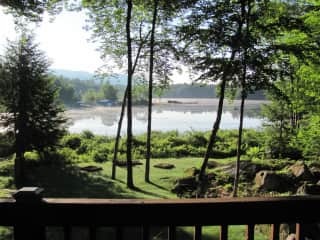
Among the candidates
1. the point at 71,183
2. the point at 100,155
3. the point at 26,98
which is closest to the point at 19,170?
the point at 71,183

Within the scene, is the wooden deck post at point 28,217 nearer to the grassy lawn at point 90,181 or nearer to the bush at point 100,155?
the grassy lawn at point 90,181

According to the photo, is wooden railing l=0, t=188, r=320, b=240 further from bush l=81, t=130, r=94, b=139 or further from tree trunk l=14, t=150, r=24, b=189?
bush l=81, t=130, r=94, b=139

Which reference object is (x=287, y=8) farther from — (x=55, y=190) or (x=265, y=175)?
(x=55, y=190)

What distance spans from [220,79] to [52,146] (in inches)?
355

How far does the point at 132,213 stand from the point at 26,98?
12.3 meters

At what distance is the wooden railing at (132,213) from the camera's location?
1663mm

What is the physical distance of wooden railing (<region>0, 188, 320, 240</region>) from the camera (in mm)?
1663

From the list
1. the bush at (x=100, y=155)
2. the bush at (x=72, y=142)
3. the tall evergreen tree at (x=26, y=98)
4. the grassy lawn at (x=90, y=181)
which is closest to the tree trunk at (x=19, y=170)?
the tall evergreen tree at (x=26, y=98)

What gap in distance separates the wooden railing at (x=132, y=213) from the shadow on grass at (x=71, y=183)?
29.0 ft

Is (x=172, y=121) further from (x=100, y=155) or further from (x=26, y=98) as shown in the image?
(x=26, y=98)

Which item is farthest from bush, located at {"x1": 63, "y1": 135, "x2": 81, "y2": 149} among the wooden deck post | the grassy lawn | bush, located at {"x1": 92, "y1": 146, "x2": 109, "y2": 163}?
the wooden deck post

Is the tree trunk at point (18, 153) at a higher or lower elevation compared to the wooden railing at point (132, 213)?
lower

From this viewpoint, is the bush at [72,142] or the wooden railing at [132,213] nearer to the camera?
the wooden railing at [132,213]

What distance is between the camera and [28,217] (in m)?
1.66
